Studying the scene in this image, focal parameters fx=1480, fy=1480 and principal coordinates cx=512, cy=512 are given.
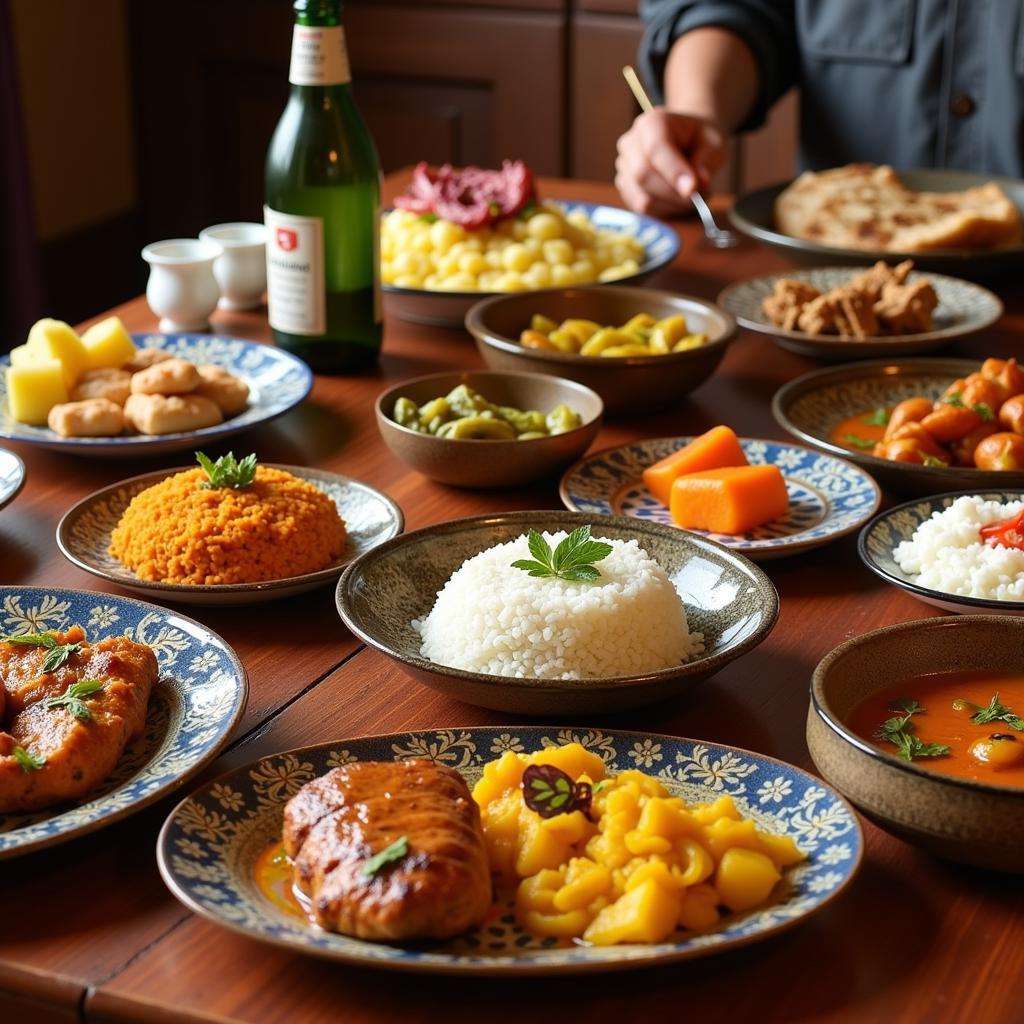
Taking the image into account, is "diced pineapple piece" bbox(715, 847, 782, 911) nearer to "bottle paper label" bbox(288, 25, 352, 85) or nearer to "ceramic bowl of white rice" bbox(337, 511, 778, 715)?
"ceramic bowl of white rice" bbox(337, 511, 778, 715)

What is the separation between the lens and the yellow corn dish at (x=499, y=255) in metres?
2.40

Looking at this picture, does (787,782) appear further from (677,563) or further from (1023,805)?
(677,563)

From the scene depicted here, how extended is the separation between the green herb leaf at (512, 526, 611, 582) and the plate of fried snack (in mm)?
655

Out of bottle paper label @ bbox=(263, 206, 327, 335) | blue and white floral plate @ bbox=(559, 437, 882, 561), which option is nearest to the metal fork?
bottle paper label @ bbox=(263, 206, 327, 335)

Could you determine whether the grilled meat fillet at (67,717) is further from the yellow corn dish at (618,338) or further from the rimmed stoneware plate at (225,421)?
the yellow corn dish at (618,338)

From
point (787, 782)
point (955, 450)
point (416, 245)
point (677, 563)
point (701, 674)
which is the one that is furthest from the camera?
point (416, 245)

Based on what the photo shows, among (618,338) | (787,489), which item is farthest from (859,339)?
(787,489)

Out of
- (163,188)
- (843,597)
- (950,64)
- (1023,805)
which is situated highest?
(950,64)

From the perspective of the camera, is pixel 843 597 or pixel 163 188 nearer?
pixel 843 597

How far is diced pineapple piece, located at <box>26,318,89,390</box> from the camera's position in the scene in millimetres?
1978

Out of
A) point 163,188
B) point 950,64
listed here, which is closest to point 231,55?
point 163,188

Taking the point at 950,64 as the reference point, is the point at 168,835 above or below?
below

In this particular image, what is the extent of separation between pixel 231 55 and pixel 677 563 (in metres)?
4.22

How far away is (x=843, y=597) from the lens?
5.09ft
